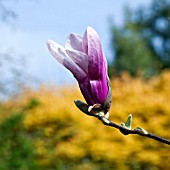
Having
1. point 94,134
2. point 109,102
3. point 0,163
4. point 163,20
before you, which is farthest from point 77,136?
point 163,20

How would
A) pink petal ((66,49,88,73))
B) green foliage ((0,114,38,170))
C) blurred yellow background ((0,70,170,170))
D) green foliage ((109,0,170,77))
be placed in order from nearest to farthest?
1. pink petal ((66,49,88,73))
2. green foliage ((0,114,38,170))
3. blurred yellow background ((0,70,170,170))
4. green foliage ((109,0,170,77))

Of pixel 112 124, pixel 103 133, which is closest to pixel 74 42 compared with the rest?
pixel 112 124

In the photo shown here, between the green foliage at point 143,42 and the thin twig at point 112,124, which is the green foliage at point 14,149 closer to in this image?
the thin twig at point 112,124

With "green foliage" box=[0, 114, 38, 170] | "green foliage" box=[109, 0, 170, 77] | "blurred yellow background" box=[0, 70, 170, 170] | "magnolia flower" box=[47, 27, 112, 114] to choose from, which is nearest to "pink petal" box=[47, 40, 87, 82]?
"magnolia flower" box=[47, 27, 112, 114]

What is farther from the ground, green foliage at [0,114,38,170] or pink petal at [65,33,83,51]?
green foliage at [0,114,38,170]

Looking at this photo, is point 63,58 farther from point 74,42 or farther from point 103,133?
point 103,133

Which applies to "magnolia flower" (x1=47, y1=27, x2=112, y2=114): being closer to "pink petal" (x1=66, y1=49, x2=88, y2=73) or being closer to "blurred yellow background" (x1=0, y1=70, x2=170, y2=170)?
"pink petal" (x1=66, y1=49, x2=88, y2=73)

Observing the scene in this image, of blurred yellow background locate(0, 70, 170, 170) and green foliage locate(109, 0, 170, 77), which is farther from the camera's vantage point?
green foliage locate(109, 0, 170, 77)
